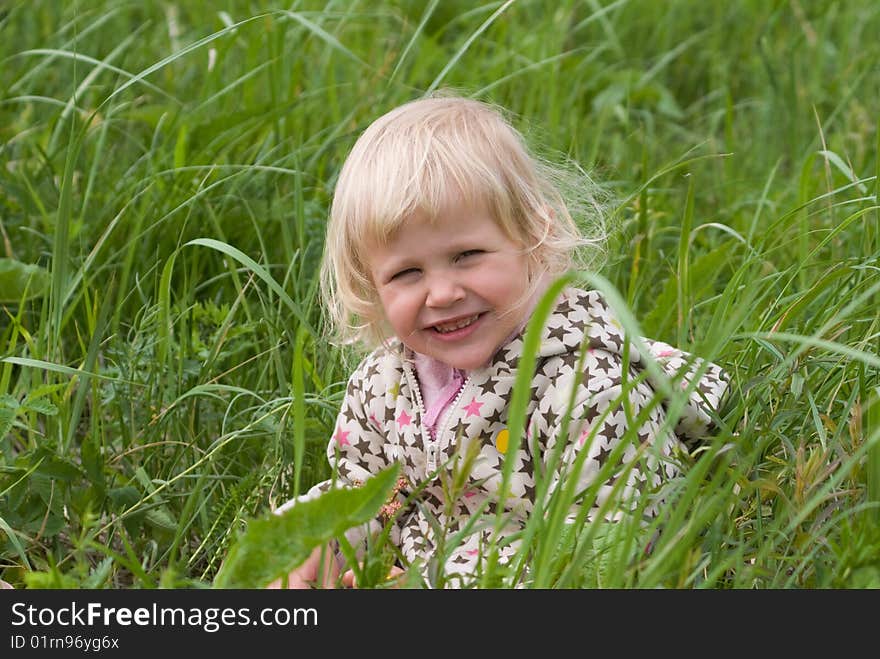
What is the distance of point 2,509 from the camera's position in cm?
222

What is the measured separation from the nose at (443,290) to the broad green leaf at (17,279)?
104 centimetres

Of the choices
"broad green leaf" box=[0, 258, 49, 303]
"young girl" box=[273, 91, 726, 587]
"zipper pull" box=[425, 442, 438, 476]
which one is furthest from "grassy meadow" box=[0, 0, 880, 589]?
"zipper pull" box=[425, 442, 438, 476]

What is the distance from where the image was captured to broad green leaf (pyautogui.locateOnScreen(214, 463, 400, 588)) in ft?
5.39

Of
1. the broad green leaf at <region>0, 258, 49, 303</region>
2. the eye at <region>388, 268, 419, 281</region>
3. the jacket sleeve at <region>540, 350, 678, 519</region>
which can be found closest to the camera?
the jacket sleeve at <region>540, 350, 678, 519</region>

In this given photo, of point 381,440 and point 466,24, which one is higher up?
point 466,24

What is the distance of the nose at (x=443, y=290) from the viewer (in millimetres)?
2055

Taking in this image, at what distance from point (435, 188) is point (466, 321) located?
216mm

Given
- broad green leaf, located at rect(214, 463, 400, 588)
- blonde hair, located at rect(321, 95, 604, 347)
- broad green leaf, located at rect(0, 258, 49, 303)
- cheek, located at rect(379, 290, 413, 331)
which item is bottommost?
broad green leaf, located at rect(0, 258, 49, 303)

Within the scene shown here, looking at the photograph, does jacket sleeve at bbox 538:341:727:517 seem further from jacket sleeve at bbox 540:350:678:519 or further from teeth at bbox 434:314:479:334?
teeth at bbox 434:314:479:334

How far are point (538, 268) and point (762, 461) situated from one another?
0.45 meters

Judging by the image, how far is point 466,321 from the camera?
2121 mm

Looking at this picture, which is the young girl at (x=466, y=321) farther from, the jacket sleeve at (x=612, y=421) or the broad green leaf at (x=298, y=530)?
the broad green leaf at (x=298, y=530)

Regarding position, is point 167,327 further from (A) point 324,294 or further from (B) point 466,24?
(B) point 466,24

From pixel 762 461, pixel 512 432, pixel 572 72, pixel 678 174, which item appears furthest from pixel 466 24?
pixel 512 432
